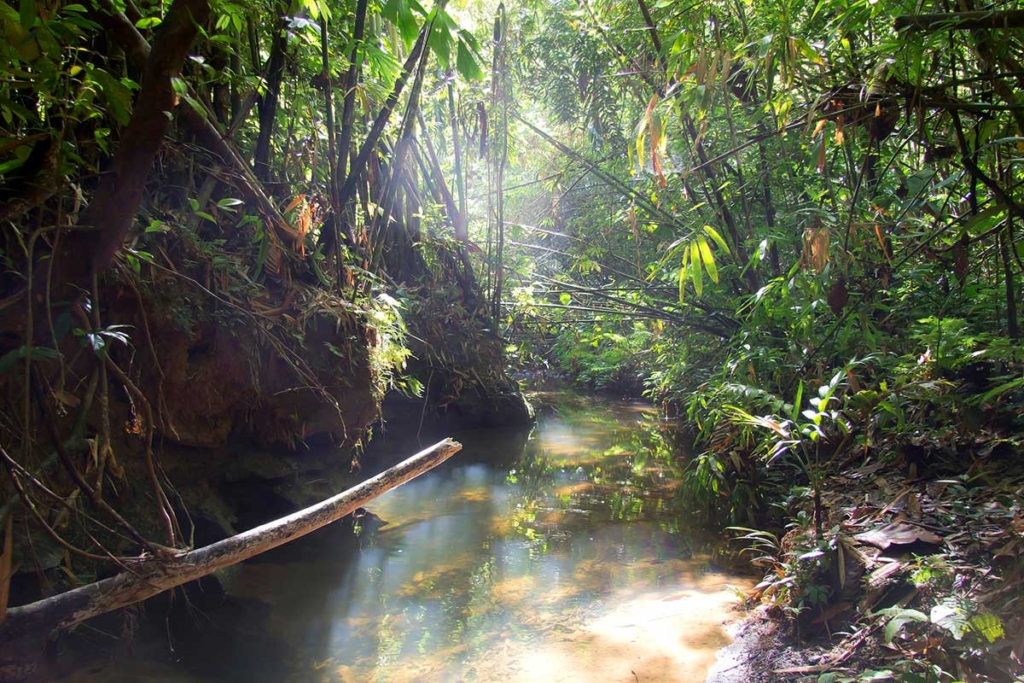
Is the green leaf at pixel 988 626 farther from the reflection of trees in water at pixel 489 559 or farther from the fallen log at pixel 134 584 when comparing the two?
the fallen log at pixel 134 584

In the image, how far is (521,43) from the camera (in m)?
5.97

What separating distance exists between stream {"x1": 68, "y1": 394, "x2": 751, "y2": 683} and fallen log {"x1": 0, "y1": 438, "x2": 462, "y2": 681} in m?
0.45

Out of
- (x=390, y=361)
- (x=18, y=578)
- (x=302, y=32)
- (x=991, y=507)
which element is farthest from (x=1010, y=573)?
(x=302, y=32)

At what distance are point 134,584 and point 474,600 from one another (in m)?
1.64

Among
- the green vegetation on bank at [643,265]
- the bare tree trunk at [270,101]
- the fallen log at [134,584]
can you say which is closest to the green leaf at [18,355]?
the green vegetation on bank at [643,265]

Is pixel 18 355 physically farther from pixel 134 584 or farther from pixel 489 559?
pixel 489 559

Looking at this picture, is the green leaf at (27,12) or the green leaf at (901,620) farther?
the green leaf at (901,620)

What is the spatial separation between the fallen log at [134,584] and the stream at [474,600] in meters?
0.45

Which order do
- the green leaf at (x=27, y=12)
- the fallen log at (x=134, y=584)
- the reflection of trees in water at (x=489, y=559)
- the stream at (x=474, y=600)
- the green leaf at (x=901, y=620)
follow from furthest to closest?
the reflection of trees in water at (x=489, y=559)
the stream at (x=474, y=600)
the green leaf at (x=901, y=620)
the fallen log at (x=134, y=584)
the green leaf at (x=27, y=12)

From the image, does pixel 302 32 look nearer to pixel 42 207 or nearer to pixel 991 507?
pixel 42 207

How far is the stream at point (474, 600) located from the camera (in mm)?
2465

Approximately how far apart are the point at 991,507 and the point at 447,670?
2185mm

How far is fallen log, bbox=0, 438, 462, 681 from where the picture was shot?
68.7 inches

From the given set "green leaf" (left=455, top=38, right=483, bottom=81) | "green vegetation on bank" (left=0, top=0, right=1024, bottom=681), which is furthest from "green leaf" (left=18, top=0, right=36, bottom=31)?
"green leaf" (left=455, top=38, right=483, bottom=81)
